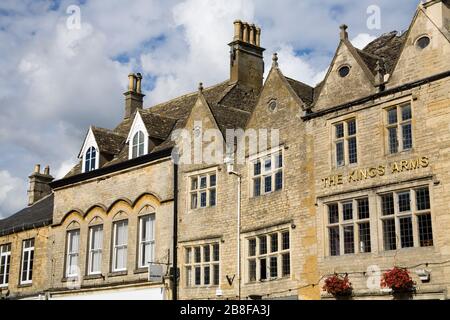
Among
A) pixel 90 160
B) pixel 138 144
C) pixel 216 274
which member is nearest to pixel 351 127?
pixel 216 274

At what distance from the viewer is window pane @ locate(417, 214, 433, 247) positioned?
737 inches

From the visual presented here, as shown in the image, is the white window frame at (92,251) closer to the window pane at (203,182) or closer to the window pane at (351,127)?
the window pane at (203,182)

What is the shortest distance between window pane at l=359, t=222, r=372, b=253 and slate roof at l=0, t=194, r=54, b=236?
61.1 feet

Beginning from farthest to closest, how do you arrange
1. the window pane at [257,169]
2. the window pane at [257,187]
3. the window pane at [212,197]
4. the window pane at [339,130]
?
the window pane at [212,197], the window pane at [257,169], the window pane at [257,187], the window pane at [339,130]

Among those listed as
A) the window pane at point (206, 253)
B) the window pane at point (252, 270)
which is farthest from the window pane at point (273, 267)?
the window pane at point (206, 253)

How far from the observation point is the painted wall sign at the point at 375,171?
63.3ft

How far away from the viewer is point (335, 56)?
878 inches

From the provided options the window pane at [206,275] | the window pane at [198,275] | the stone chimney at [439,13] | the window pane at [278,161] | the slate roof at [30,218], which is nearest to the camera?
the stone chimney at [439,13]

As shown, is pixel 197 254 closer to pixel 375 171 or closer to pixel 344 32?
pixel 375 171

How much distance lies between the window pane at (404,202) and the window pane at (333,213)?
2367 mm

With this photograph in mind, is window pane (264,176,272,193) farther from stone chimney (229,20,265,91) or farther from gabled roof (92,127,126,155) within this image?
gabled roof (92,127,126,155)
